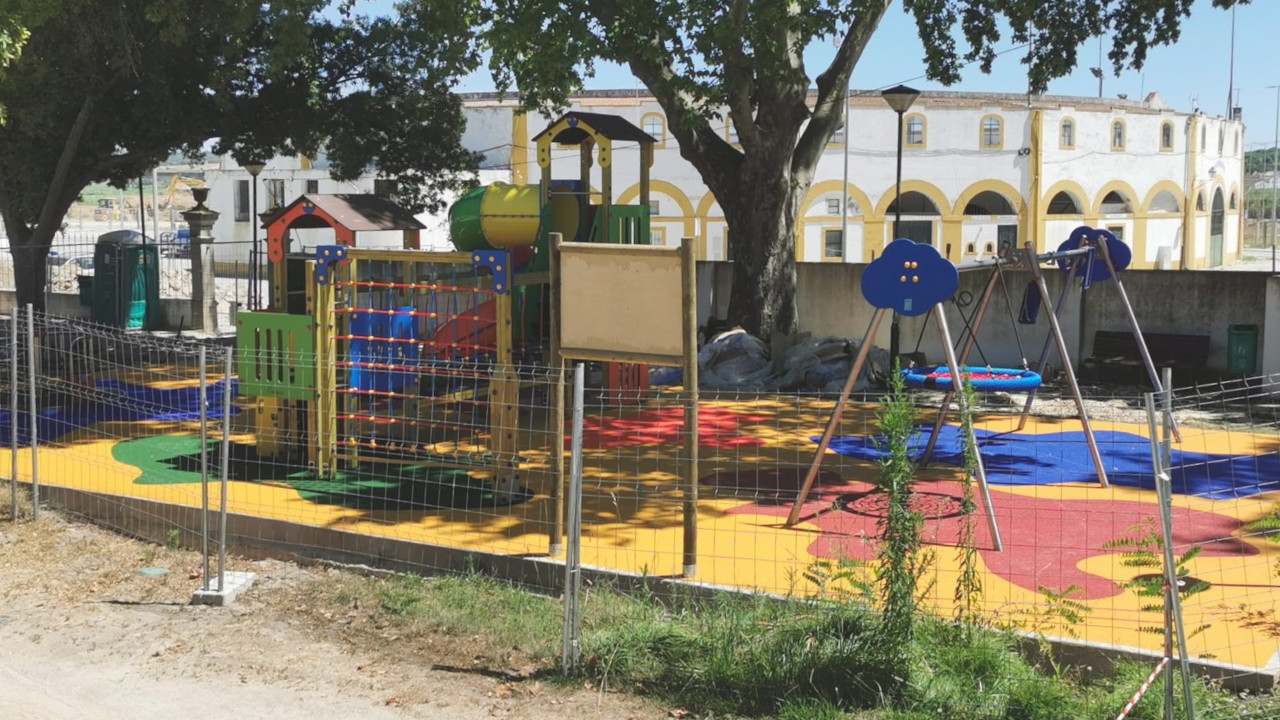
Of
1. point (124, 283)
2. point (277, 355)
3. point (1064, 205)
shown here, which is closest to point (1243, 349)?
point (277, 355)

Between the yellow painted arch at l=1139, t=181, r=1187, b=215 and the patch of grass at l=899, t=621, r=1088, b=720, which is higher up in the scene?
the yellow painted arch at l=1139, t=181, r=1187, b=215

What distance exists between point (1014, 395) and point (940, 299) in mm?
8113

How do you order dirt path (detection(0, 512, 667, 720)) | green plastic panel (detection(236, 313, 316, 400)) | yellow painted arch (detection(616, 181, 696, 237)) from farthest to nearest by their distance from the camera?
yellow painted arch (detection(616, 181, 696, 237))
green plastic panel (detection(236, 313, 316, 400))
dirt path (detection(0, 512, 667, 720))

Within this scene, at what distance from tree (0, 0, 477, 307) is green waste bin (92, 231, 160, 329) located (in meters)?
1.63

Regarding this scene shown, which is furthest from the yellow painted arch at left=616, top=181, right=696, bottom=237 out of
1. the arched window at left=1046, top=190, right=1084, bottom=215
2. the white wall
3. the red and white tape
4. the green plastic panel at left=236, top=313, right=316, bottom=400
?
the red and white tape

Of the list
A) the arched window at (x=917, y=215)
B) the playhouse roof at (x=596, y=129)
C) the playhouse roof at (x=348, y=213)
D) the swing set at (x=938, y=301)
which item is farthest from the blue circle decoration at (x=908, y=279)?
the arched window at (x=917, y=215)

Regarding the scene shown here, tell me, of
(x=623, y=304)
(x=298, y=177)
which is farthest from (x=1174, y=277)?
(x=298, y=177)

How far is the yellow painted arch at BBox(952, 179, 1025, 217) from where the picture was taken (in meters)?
49.5

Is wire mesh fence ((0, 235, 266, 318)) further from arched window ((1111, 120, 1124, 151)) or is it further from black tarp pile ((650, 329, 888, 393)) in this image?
arched window ((1111, 120, 1124, 151))

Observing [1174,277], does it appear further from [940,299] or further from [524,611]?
[524,611]

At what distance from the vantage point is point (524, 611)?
295 inches

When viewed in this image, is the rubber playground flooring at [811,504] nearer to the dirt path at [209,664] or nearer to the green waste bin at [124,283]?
the dirt path at [209,664]

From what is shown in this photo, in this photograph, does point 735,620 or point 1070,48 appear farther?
point 1070,48

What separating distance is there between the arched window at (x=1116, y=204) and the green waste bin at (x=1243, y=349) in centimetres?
3835
